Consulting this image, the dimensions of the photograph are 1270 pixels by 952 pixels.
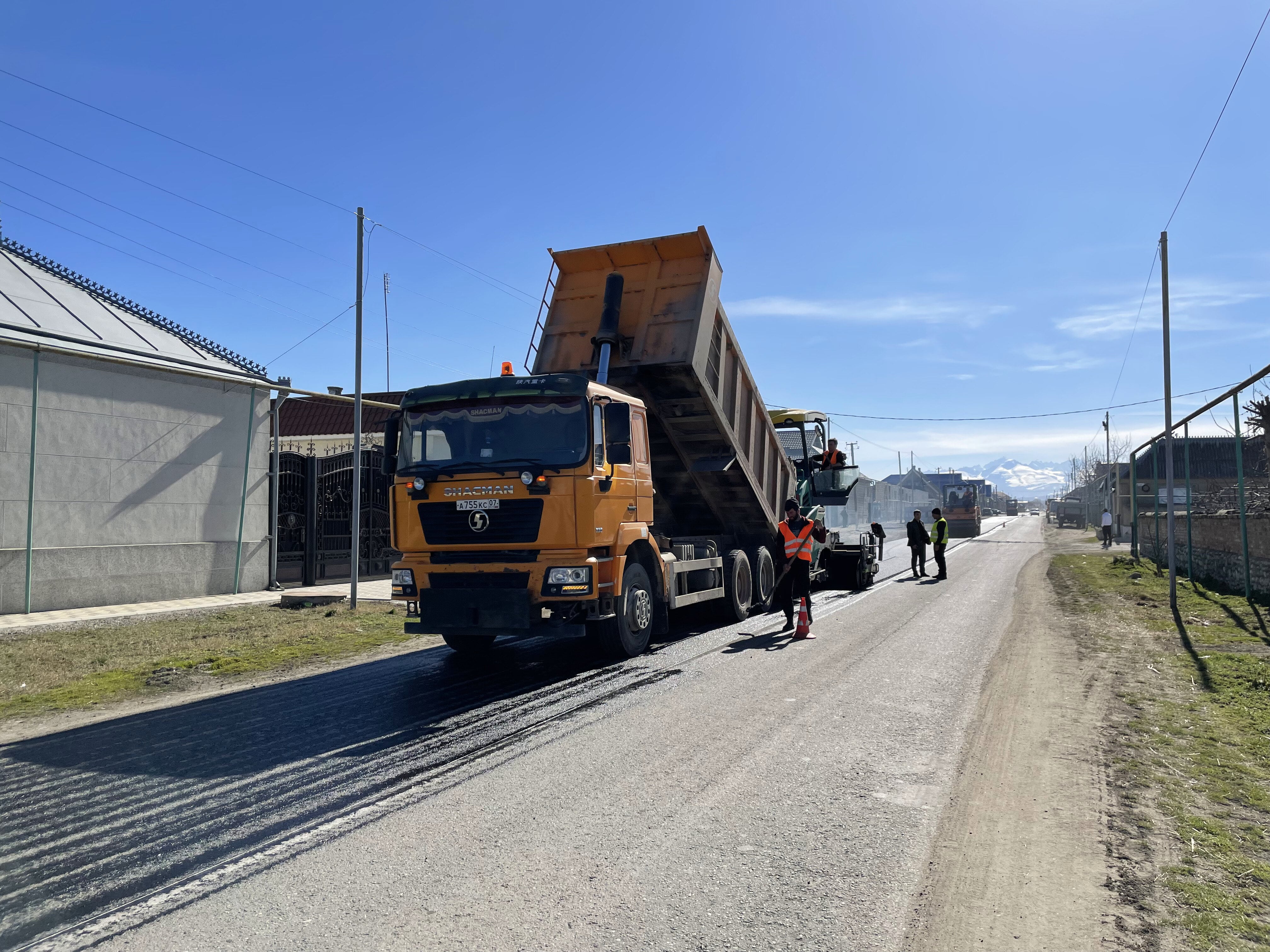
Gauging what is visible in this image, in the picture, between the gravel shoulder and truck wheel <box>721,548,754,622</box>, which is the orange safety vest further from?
the gravel shoulder

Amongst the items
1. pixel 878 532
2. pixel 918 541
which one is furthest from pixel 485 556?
pixel 918 541

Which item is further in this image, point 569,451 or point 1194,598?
point 1194,598

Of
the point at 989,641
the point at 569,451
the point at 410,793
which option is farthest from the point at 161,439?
the point at 989,641

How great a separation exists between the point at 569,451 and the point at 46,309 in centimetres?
1142

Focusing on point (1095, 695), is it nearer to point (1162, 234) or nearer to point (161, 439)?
point (1162, 234)

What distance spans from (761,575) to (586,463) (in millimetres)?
5732

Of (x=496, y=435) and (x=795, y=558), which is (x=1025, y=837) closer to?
(x=496, y=435)

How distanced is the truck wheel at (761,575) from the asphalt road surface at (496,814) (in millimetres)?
4738

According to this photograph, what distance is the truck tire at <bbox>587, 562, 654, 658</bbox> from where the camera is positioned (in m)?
8.98

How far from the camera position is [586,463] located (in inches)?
329

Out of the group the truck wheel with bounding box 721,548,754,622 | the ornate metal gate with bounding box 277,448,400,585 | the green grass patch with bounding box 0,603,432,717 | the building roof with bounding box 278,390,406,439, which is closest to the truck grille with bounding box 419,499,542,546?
the green grass patch with bounding box 0,603,432,717

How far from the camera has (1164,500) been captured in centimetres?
3322

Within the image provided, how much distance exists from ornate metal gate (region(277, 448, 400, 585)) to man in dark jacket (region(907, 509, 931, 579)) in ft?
38.0

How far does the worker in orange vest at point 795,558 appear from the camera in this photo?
1086 cm
